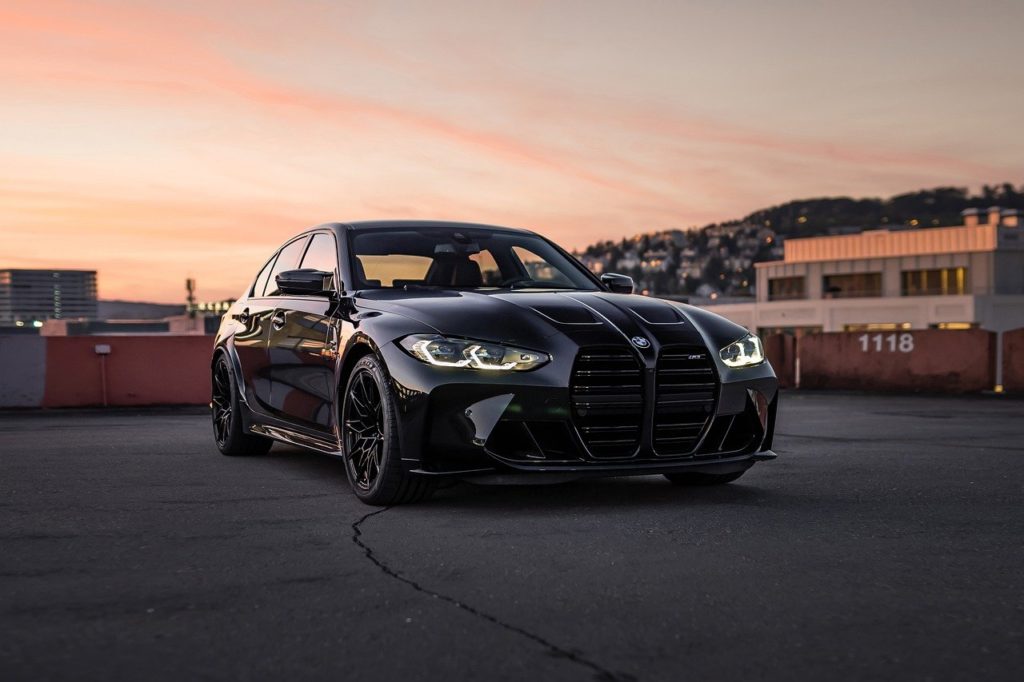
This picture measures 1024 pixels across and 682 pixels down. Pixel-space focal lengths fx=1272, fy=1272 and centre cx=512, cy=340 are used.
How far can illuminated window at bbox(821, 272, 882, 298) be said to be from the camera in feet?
333

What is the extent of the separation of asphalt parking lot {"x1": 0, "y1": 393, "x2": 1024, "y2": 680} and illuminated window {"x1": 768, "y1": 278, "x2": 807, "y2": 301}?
100930 mm

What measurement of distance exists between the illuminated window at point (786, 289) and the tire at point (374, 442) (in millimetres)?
102500

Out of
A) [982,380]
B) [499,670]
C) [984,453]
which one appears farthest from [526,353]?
[982,380]

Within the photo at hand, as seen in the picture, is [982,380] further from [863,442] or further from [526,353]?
[526,353]

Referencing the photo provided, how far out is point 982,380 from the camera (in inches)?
835

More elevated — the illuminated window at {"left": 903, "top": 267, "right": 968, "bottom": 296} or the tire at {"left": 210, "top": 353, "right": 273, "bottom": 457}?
the illuminated window at {"left": 903, "top": 267, "right": 968, "bottom": 296}

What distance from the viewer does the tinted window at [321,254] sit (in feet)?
25.5

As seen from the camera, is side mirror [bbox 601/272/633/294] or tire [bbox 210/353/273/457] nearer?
side mirror [bbox 601/272/633/294]

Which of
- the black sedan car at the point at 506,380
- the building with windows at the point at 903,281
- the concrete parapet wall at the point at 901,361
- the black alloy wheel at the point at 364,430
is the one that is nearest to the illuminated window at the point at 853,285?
the building with windows at the point at 903,281

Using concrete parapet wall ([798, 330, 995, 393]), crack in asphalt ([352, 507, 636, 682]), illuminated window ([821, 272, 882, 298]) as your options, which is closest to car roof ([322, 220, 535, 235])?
crack in asphalt ([352, 507, 636, 682])

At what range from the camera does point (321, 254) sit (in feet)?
26.4

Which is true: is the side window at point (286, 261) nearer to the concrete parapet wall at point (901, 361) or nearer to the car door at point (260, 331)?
the car door at point (260, 331)

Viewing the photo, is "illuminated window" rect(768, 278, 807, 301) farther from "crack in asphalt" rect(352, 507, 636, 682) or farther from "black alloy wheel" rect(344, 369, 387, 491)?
"crack in asphalt" rect(352, 507, 636, 682)

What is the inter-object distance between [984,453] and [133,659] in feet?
24.9
